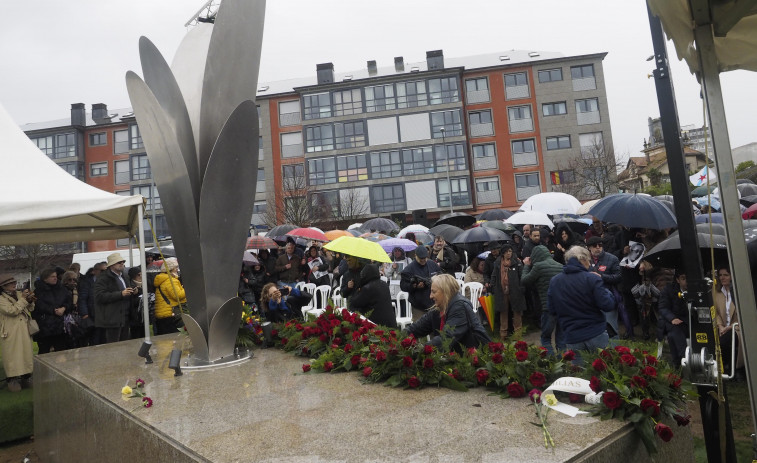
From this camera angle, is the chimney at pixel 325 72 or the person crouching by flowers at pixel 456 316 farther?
the chimney at pixel 325 72

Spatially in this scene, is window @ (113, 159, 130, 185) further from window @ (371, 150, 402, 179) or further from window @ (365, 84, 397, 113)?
window @ (371, 150, 402, 179)

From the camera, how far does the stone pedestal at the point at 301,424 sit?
2746 millimetres

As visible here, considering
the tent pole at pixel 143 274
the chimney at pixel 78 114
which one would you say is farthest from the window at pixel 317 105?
the tent pole at pixel 143 274

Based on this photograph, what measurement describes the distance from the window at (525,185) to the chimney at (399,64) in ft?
47.6

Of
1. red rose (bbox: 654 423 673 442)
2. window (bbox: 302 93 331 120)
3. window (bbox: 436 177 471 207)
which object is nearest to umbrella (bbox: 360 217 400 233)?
red rose (bbox: 654 423 673 442)

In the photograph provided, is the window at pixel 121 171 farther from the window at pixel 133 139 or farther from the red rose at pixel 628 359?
the red rose at pixel 628 359

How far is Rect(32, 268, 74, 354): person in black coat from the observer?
8.62 m

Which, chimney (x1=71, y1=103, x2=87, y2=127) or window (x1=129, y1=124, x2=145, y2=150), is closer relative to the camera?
window (x1=129, y1=124, x2=145, y2=150)

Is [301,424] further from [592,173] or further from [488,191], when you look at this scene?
[488,191]

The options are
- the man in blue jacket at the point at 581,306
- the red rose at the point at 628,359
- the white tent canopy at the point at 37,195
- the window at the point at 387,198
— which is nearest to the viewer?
the red rose at the point at 628,359

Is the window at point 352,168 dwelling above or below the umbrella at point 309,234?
above

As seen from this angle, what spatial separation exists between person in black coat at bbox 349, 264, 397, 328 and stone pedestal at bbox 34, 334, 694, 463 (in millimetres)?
1290

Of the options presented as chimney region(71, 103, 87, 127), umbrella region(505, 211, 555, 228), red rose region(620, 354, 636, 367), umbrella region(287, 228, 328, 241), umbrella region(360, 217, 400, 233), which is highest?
chimney region(71, 103, 87, 127)

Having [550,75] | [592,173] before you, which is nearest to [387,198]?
[592,173]
